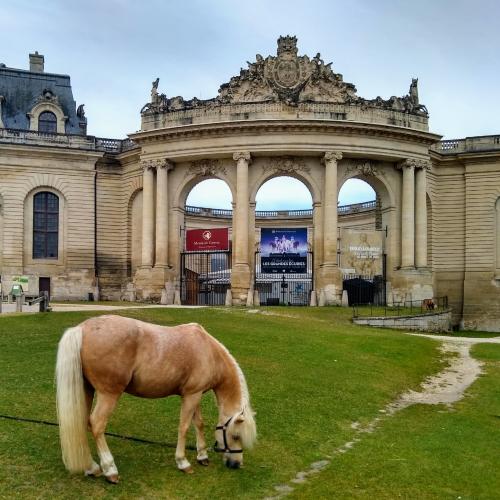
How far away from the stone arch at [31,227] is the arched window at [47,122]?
19.6 feet

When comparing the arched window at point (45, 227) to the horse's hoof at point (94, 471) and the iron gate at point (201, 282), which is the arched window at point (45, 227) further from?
the horse's hoof at point (94, 471)

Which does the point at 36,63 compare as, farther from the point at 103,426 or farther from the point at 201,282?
the point at 103,426

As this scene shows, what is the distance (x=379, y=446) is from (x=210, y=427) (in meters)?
3.42

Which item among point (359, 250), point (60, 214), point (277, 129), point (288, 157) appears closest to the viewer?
point (277, 129)

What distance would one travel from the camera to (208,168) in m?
50.1

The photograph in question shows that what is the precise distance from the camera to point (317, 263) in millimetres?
48094

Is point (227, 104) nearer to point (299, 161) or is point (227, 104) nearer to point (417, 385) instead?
point (299, 161)

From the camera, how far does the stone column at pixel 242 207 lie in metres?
47.6

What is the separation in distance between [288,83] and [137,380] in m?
42.6

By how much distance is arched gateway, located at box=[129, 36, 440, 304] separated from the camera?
4738cm

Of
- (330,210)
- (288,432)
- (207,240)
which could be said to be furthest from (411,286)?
(288,432)

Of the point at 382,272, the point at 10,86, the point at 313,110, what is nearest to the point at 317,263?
the point at 382,272

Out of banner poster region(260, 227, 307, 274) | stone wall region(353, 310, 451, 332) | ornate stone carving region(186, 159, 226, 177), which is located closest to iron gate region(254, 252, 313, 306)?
banner poster region(260, 227, 307, 274)

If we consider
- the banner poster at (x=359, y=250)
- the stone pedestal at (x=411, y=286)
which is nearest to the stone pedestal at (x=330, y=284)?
the banner poster at (x=359, y=250)
